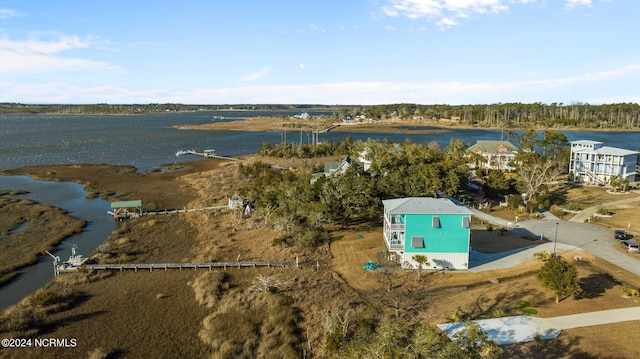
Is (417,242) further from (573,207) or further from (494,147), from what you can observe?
(494,147)

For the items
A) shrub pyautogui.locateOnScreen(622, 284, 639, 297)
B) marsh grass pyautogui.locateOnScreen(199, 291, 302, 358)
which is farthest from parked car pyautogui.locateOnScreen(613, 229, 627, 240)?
marsh grass pyautogui.locateOnScreen(199, 291, 302, 358)

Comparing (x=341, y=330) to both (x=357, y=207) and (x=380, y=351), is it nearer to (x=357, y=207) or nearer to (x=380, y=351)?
(x=380, y=351)

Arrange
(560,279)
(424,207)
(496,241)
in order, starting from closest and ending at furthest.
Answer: (560,279)
(424,207)
(496,241)

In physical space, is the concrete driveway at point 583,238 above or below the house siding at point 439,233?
below

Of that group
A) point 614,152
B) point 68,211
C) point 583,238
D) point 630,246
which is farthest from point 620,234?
point 68,211

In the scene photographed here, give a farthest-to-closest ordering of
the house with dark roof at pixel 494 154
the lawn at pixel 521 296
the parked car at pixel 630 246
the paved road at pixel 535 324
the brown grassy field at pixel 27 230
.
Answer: the house with dark roof at pixel 494 154 → the brown grassy field at pixel 27 230 → the parked car at pixel 630 246 → the paved road at pixel 535 324 → the lawn at pixel 521 296

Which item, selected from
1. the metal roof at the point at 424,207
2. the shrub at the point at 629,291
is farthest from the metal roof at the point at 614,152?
the metal roof at the point at 424,207

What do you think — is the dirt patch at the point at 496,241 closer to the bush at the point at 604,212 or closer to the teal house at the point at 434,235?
the teal house at the point at 434,235
